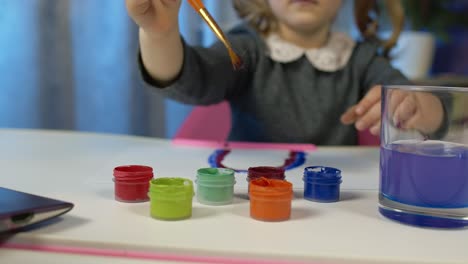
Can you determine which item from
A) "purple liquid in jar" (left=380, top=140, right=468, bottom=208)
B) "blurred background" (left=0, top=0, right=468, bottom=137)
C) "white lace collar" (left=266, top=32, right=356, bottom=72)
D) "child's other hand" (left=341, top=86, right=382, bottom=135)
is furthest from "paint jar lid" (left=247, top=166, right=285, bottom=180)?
"blurred background" (left=0, top=0, right=468, bottom=137)

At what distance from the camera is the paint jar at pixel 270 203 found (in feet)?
1.16

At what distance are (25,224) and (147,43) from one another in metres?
0.32

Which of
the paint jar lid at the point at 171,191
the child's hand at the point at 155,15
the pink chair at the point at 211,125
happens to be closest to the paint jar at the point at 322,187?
the paint jar lid at the point at 171,191

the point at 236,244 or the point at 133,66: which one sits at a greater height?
the point at 133,66

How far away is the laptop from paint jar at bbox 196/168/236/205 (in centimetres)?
10

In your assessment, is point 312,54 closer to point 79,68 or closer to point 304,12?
point 304,12

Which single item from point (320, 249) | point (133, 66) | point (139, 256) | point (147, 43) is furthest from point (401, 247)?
point (133, 66)

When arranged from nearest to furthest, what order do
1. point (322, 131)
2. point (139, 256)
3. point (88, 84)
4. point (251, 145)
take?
point (139, 256)
point (251, 145)
point (322, 131)
point (88, 84)

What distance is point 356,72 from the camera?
0.87 m

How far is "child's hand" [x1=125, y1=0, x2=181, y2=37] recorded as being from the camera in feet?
1.64

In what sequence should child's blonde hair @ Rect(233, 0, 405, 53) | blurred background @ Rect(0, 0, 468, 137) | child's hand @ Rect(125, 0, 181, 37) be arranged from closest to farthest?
child's hand @ Rect(125, 0, 181, 37) → child's blonde hair @ Rect(233, 0, 405, 53) → blurred background @ Rect(0, 0, 468, 137)

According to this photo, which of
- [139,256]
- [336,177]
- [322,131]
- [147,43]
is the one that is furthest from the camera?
[322,131]

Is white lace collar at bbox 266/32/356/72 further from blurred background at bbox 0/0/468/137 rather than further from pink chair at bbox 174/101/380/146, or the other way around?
blurred background at bbox 0/0/468/137

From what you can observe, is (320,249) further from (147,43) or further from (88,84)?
(88,84)
